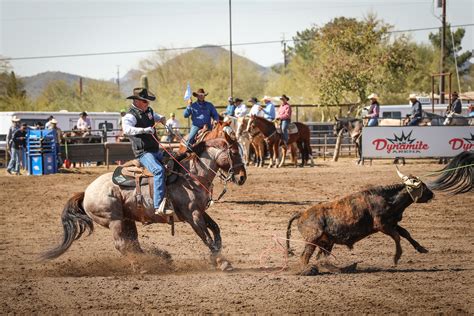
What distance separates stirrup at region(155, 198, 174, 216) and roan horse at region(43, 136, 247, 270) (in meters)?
0.12

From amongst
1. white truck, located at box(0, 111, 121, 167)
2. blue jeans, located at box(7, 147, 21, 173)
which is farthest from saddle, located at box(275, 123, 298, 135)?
white truck, located at box(0, 111, 121, 167)

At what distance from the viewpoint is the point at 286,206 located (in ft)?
49.5

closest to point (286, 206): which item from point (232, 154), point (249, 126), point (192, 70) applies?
point (232, 154)

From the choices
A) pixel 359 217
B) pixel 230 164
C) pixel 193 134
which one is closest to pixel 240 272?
pixel 230 164

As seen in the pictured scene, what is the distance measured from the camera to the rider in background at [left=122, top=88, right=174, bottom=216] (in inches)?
362

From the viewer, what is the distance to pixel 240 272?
355 inches

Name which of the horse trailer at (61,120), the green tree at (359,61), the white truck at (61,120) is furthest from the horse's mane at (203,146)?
the green tree at (359,61)

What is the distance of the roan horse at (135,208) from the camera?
9.29m

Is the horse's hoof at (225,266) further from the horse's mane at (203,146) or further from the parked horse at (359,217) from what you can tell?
the horse's mane at (203,146)

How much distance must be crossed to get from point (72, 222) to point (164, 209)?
1.33 m

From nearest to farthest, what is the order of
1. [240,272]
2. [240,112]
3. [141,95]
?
[240,272], [141,95], [240,112]

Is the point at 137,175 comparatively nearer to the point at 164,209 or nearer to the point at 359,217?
the point at 164,209

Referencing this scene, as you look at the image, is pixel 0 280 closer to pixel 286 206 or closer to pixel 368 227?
pixel 368 227

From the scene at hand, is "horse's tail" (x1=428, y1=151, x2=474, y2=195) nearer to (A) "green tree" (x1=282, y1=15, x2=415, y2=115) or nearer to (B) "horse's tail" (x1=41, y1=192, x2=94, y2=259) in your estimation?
(B) "horse's tail" (x1=41, y1=192, x2=94, y2=259)
